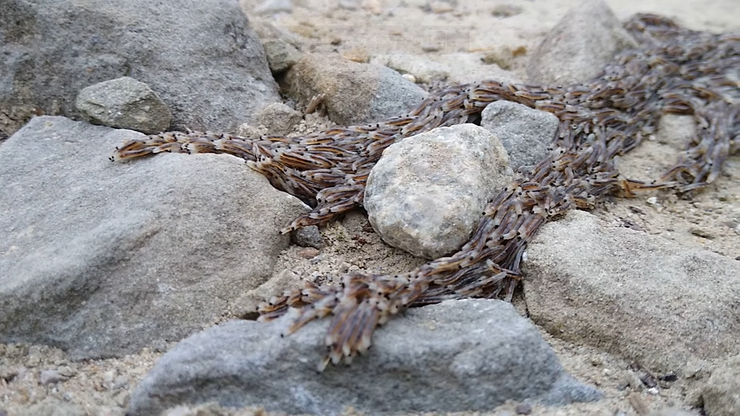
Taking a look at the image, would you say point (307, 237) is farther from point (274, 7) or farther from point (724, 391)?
point (274, 7)

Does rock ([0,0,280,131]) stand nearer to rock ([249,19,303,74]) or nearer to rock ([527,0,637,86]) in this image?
rock ([249,19,303,74])

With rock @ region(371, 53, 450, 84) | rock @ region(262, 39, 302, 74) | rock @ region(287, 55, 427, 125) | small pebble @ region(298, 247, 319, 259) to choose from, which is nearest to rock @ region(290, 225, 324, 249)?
small pebble @ region(298, 247, 319, 259)

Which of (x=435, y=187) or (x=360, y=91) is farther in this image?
(x=360, y=91)

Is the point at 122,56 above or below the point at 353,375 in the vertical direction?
above

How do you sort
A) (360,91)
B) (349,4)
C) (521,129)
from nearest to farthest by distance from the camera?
1. (521,129)
2. (360,91)
3. (349,4)

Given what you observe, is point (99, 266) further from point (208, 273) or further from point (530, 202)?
point (530, 202)

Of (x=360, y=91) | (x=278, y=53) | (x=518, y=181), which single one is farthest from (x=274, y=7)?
(x=518, y=181)
